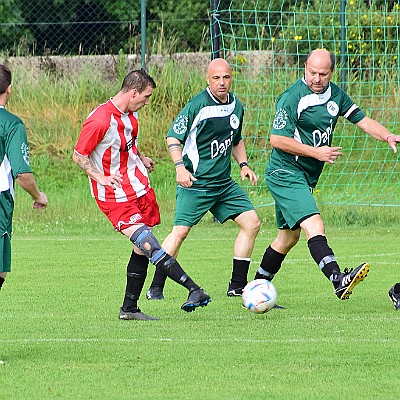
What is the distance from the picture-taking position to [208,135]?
983 cm

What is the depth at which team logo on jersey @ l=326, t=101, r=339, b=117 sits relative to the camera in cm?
908

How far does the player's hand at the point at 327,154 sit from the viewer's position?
8640mm

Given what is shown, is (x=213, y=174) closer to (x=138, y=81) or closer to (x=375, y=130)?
(x=375, y=130)

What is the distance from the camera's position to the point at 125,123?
27.9ft

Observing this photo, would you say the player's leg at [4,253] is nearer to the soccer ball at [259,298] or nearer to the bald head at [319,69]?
the soccer ball at [259,298]

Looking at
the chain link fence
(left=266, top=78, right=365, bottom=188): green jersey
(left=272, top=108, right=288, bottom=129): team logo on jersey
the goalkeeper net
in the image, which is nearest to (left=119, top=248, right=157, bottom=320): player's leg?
(left=266, top=78, right=365, bottom=188): green jersey

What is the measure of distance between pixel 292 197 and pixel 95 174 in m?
1.64

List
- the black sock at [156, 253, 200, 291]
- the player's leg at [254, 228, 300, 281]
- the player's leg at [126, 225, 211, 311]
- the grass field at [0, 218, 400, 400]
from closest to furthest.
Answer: the grass field at [0, 218, 400, 400] → the player's leg at [126, 225, 211, 311] → the black sock at [156, 253, 200, 291] → the player's leg at [254, 228, 300, 281]

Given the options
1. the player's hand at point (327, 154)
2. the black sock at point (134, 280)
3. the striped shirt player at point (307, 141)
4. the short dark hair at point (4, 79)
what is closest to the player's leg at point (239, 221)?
the striped shirt player at point (307, 141)

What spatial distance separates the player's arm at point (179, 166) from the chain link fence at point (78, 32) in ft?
37.8

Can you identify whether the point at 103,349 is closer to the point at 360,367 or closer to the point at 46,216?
the point at 360,367

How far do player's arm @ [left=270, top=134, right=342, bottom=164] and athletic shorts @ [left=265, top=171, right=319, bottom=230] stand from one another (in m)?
0.26

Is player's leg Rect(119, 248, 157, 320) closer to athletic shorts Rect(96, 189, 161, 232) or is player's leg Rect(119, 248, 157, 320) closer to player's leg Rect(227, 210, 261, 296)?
athletic shorts Rect(96, 189, 161, 232)

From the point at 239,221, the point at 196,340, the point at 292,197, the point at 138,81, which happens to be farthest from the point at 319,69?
the point at 196,340
